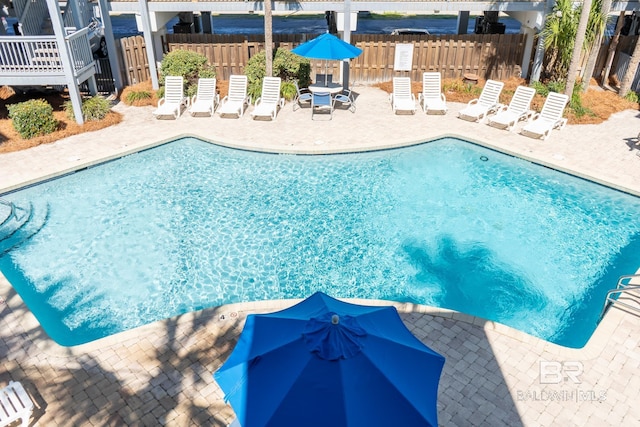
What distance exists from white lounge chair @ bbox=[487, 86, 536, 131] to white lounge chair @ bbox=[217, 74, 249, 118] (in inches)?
340

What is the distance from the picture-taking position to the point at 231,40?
20172 mm

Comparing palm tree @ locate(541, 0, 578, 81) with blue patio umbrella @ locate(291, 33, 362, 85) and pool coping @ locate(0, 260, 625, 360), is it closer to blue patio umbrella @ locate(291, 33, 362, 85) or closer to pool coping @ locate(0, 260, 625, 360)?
blue patio umbrella @ locate(291, 33, 362, 85)

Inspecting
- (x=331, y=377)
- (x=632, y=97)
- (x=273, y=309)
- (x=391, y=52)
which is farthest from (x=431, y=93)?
(x=331, y=377)

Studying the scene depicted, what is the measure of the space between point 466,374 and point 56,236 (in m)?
9.34

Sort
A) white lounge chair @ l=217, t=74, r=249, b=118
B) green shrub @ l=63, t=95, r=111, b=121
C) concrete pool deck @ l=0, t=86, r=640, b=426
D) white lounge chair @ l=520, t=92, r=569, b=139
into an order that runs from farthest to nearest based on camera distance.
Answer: white lounge chair @ l=217, t=74, r=249, b=118, green shrub @ l=63, t=95, r=111, b=121, white lounge chair @ l=520, t=92, r=569, b=139, concrete pool deck @ l=0, t=86, r=640, b=426

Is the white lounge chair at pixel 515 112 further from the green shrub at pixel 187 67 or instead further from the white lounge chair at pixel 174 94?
the white lounge chair at pixel 174 94

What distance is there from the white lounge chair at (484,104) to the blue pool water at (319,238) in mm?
2644

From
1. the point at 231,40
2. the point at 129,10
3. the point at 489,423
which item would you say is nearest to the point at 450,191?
the point at 489,423

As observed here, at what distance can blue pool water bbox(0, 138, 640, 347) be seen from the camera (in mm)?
9609

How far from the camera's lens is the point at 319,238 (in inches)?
443

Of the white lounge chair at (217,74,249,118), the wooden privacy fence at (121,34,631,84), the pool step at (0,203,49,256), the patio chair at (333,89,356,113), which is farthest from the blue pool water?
the wooden privacy fence at (121,34,631,84)

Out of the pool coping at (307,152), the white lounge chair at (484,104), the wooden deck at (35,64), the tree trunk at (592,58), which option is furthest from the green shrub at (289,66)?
the tree trunk at (592,58)

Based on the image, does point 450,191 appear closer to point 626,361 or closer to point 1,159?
point 626,361

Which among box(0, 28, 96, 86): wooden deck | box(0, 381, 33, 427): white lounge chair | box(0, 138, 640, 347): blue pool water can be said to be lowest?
box(0, 138, 640, 347): blue pool water
